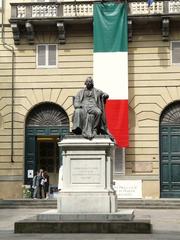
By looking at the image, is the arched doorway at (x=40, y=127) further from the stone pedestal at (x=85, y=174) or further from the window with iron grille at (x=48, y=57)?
the stone pedestal at (x=85, y=174)

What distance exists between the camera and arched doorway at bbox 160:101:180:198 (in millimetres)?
32969

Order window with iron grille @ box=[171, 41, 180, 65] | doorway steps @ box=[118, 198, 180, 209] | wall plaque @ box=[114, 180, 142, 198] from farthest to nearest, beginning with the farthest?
window with iron grille @ box=[171, 41, 180, 65] < wall plaque @ box=[114, 180, 142, 198] < doorway steps @ box=[118, 198, 180, 209]

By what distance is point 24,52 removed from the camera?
113 feet

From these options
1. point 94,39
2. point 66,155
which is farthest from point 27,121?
point 66,155

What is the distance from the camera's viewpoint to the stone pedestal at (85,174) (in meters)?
17.2

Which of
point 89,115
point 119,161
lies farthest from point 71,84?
point 89,115

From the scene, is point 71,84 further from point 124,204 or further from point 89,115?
point 89,115

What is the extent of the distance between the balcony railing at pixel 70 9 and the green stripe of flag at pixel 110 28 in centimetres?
87

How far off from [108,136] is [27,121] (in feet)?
56.3

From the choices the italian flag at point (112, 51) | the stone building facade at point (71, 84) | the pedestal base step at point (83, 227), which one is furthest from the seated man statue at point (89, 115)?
the stone building facade at point (71, 84)

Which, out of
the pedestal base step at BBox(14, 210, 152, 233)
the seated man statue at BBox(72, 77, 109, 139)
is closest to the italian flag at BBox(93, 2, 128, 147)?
the seated man statue at BBox(72, 77, 109, 139)

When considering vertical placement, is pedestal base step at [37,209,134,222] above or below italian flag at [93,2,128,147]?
below

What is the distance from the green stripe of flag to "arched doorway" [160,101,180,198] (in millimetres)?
4478

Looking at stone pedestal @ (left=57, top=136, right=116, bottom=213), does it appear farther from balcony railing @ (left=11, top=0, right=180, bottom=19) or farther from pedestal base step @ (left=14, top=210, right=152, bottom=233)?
balcony railing @ (left=11, top=0, right=180, bottom=19)
